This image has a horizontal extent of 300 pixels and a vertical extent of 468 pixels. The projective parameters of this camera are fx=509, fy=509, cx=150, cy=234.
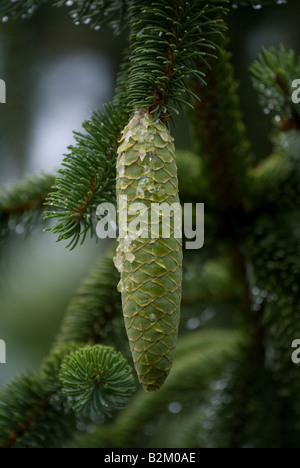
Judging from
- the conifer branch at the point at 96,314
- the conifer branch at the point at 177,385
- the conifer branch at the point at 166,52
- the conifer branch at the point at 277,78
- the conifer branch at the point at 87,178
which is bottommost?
the conifer branch at the point at 177,385

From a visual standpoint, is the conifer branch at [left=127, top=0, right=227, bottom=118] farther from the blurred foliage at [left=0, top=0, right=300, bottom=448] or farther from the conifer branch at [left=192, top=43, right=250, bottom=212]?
the conifer branch at [left=192, top=43, right=250, bottom=212]

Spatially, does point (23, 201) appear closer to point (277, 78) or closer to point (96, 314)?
point (96, 314)

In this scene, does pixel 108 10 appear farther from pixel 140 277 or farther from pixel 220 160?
pixel 140 277

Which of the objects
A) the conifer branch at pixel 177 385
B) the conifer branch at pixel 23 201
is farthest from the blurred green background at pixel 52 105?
the conifer branch at pixel 177 385

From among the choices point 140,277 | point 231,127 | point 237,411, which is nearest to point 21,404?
point 140,277

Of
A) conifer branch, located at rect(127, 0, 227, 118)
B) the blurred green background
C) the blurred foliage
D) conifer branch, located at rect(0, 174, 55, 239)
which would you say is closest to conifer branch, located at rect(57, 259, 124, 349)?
the blurred foliage

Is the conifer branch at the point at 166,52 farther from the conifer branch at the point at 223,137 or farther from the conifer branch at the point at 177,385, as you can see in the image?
the conifer branch at the point at 177,385
